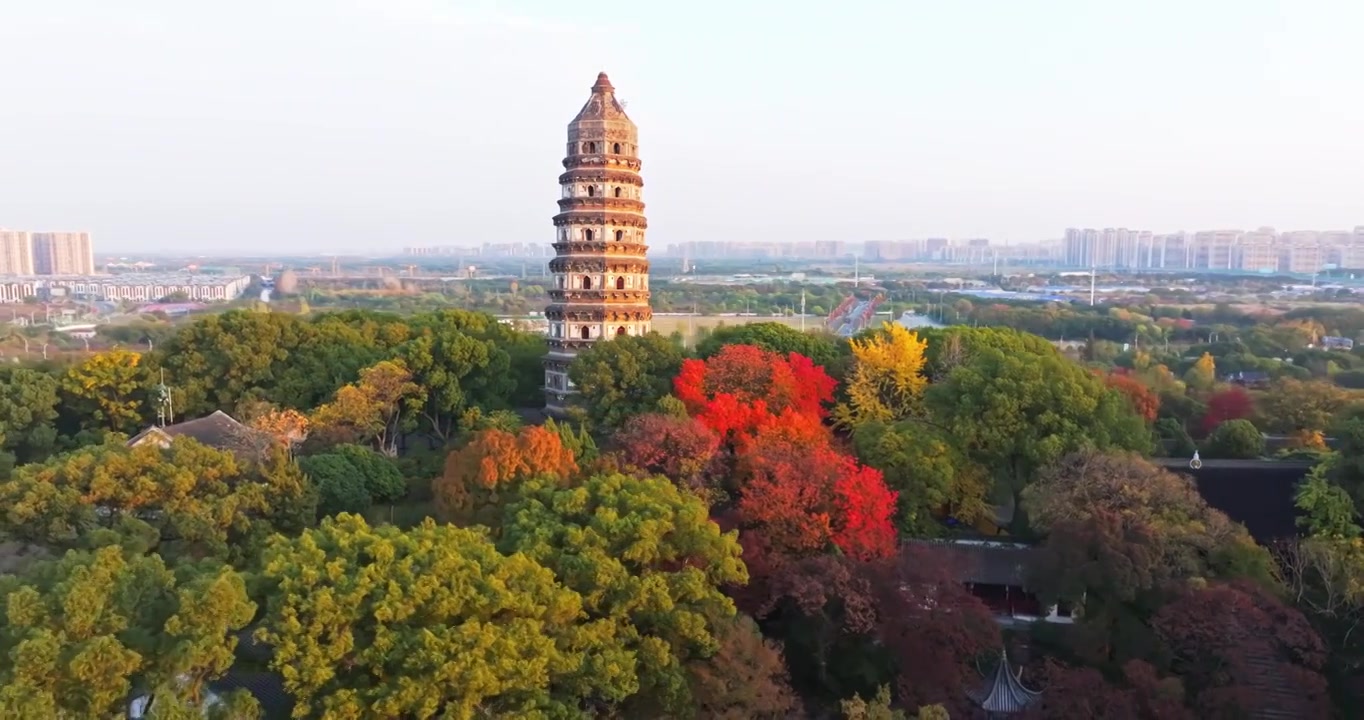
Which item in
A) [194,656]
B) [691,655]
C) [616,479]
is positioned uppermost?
[616,479]

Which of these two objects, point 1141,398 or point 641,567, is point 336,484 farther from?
point 1141,398

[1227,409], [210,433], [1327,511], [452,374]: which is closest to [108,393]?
[210,433]

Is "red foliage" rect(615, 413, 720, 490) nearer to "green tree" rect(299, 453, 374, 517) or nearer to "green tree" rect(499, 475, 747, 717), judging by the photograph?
"green tree" rect(499, 475, 747, 717)

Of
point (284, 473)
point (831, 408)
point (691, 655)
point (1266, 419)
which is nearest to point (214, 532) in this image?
point (284, 473)

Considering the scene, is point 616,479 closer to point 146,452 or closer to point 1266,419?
point 146,452

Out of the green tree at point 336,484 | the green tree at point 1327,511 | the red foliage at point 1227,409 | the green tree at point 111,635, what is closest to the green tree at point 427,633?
the green tree at point 111,635

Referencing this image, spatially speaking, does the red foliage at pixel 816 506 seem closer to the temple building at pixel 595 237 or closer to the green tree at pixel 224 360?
the temple building at pixel 595 237
